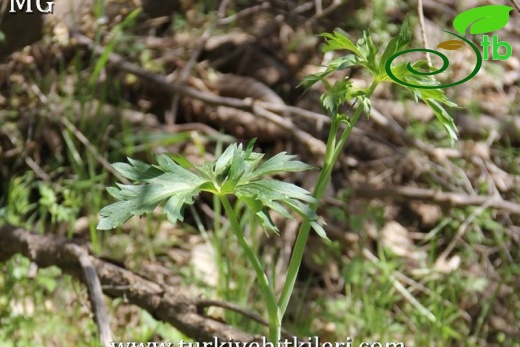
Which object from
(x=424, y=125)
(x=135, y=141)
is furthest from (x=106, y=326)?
(x=424, y=125)

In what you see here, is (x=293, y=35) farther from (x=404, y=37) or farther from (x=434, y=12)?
(x=404, y=37)

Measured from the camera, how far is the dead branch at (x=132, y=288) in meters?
2.09

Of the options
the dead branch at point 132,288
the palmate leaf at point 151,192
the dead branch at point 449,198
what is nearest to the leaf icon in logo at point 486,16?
the dead branch at point 449,198

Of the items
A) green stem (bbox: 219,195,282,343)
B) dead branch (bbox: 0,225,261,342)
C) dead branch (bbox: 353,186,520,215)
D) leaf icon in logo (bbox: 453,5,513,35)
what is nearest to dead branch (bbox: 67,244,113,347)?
dead branch (bbox: 0,225,261,342)

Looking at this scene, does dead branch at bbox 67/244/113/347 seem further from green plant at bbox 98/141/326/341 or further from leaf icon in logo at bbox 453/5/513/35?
leaf icon in logo at bbox 453/5/513/35

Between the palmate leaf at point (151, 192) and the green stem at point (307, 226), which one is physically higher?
the palmate leaf at point (151, 192)

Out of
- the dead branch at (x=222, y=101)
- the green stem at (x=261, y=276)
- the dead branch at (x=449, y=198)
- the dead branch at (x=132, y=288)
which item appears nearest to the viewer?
the green stem at (x=261, y=276)

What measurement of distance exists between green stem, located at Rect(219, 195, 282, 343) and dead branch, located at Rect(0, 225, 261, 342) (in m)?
0.58

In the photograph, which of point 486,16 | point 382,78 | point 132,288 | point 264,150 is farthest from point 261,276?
point 264,150

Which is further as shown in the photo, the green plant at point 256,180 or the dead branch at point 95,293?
the dead branch at point 95,293

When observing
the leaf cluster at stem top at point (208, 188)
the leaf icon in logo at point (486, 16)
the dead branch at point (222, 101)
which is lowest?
the dead branch at point (222, 101)

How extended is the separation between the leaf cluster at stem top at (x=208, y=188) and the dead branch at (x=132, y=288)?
795mm

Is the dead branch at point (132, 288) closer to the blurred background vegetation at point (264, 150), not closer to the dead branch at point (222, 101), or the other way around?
the blurred background vegetation at point (264, 150)

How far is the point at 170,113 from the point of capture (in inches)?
150
